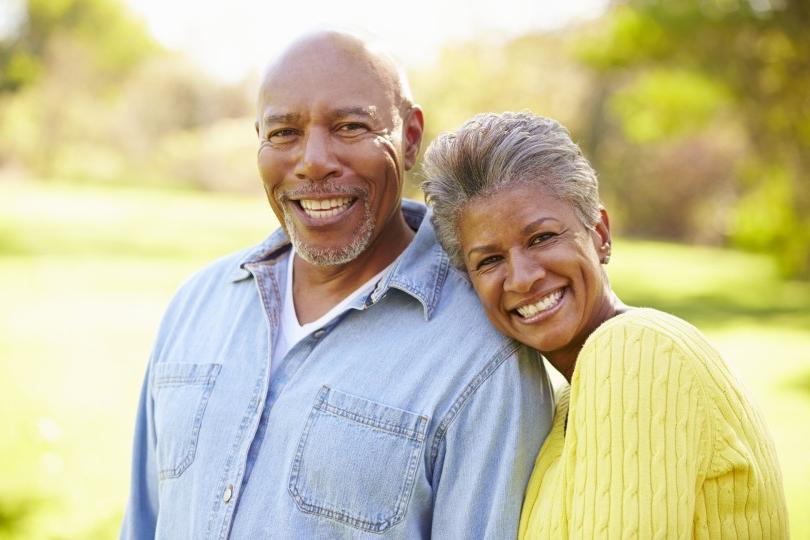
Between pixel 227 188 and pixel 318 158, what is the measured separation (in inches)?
942

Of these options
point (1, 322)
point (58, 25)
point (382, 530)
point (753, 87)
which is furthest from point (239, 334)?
point (58, 25)

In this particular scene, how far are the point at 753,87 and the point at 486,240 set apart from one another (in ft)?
43.5

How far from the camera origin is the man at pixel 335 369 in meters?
1.96

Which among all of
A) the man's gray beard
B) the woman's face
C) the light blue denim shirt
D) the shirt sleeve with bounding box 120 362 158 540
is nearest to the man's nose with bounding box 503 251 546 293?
the woman's face

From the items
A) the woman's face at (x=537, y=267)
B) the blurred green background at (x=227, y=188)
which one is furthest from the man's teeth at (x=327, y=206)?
the blurred green background at (x=227, y=188)

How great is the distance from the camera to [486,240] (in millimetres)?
2020

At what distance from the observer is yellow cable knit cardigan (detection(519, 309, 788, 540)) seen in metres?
1.65

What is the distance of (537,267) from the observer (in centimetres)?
198

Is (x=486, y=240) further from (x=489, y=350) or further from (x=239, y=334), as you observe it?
(x=239, y=334)

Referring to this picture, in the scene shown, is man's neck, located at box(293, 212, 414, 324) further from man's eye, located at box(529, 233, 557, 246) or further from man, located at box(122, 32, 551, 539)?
man's eye, located at box(529, 233, 557, 246)

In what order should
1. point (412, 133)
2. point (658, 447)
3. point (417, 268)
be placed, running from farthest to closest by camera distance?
1. point (412, 133)
2. point (417, 268)
3. point (658, 447)

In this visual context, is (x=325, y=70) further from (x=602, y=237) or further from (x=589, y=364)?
(x=589, y=364)

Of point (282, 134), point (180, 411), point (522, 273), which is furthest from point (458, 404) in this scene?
point (282, 134)

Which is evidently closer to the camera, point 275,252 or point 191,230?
point 275,252
